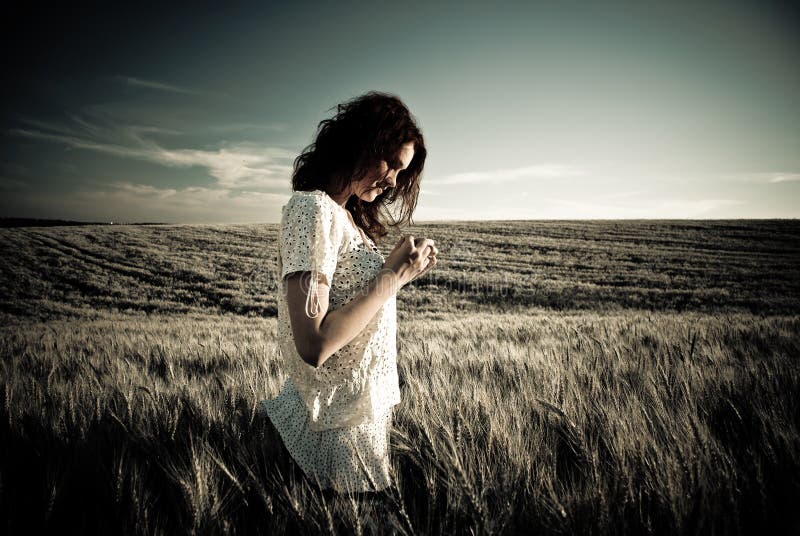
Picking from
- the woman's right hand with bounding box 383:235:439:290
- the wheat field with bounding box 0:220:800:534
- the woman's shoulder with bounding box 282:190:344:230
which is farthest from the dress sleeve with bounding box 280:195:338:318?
the wheat field with bounding box 0:220:800:534

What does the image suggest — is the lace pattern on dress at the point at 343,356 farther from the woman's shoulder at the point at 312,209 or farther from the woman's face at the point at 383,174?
the woman's face at the point at 383,174

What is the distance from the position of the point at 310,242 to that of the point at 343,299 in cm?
27

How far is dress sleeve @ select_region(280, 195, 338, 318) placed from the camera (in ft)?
3.29

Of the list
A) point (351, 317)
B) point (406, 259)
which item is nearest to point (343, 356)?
point (351, 317)

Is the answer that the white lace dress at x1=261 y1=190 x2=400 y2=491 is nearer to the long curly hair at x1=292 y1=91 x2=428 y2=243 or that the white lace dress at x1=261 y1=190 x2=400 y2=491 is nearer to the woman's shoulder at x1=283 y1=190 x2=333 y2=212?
the woman's shoulder at x1=283 y1=190 x2=333 y2=212

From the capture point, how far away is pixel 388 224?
198cm

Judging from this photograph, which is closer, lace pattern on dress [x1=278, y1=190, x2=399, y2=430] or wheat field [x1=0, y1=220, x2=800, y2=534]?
wheat field [x1=0, y1=220, x2=800, y2=534]

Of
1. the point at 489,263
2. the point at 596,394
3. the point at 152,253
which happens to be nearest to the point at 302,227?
the point at 596,394

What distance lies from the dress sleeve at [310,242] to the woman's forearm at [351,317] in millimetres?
59

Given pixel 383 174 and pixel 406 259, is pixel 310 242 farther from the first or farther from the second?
pixel 383 174

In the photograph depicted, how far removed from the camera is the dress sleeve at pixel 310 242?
1004 millimetres

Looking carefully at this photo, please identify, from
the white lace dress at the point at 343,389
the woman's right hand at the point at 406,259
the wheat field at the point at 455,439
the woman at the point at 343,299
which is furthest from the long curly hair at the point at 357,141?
the wheat field at the point at 455,439

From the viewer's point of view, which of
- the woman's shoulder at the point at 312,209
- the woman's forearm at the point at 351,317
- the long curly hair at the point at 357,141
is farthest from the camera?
the long curly hair at the point at 357,141

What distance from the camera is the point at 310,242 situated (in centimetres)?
103
